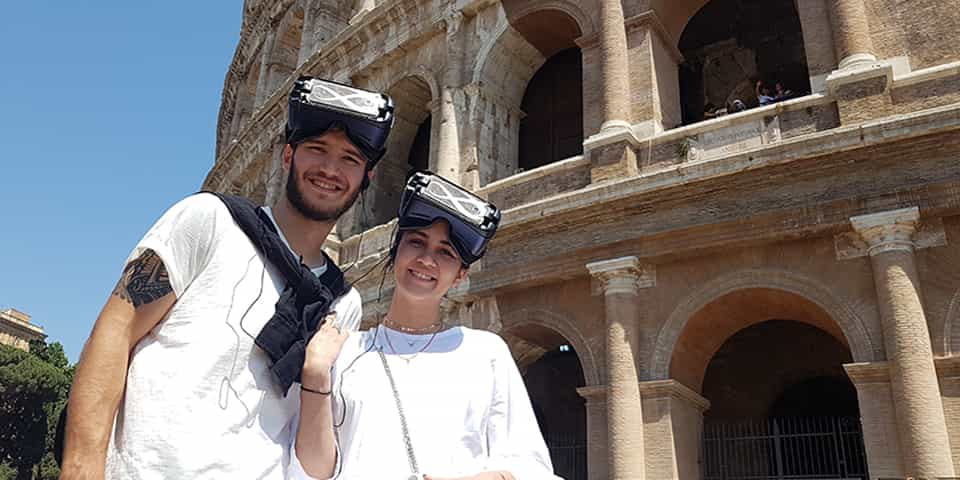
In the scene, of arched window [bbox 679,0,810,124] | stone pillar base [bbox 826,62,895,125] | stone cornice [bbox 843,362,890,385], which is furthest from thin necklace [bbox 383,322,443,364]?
arched window [bbox 679,0,810,124]

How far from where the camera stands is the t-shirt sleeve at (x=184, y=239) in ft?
5.24

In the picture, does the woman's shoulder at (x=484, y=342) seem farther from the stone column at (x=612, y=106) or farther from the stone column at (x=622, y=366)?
the stone column at (x=612, y=106)

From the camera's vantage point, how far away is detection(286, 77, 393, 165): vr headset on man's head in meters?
1.87

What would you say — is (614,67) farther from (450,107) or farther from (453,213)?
(453,213)

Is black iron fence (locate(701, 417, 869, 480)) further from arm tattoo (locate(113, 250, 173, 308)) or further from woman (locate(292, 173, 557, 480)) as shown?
arm tattoo (locate(113, 250, 173, 308))

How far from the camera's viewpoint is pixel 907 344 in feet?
22.7

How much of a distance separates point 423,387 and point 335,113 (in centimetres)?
76

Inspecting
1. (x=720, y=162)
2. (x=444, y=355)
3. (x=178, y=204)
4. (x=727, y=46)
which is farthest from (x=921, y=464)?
(x=727, y=46)

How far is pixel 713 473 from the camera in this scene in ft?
30.3

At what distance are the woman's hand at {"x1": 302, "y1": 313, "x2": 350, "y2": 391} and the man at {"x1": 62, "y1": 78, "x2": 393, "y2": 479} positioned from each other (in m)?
0.03

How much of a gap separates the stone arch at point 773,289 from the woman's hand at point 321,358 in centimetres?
704

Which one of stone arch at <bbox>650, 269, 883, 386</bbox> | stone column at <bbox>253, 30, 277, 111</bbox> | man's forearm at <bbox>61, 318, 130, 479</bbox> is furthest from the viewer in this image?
stone column at <bbox>253, 30, 277, 111</bbox>

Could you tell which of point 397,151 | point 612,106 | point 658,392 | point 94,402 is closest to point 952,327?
point 658,392

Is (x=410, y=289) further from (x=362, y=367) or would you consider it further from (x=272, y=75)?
(x=272, y=75)
